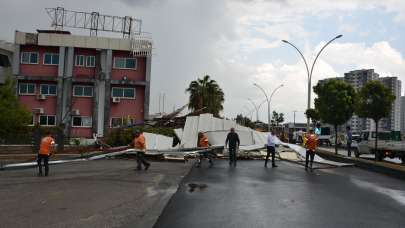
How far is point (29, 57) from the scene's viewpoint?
4472 centimetres

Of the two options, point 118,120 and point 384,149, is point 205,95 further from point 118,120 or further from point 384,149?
point 384,149

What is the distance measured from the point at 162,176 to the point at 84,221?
7985mm

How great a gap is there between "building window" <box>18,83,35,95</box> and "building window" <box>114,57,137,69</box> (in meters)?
7.98

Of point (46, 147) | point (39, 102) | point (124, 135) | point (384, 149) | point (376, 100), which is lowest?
point (46, 147)

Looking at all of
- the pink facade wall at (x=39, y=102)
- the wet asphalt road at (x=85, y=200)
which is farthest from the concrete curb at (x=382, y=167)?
the pink facade wall at (x=39, y=102)

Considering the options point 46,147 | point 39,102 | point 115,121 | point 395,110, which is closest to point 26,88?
point 39,102

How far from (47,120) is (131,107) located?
780cm

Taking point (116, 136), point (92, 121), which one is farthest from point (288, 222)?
point (92, 121)

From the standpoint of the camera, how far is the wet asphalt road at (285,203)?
26.3ft

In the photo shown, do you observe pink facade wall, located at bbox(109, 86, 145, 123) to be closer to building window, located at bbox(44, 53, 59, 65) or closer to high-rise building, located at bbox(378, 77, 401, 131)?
building window, located at bbox(44, 53, 59, 65)

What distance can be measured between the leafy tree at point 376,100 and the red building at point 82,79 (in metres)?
23.8

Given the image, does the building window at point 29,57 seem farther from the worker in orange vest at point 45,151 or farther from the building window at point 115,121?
the worker in orange vest at point 45,151

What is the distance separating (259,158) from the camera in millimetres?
26125

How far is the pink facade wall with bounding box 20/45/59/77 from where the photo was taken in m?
44.6
